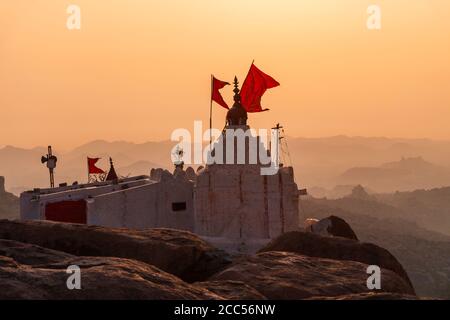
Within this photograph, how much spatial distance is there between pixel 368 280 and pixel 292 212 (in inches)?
893

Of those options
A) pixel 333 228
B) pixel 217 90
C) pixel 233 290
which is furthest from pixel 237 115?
pixel 233 290

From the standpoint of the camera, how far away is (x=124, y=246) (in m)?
13.5

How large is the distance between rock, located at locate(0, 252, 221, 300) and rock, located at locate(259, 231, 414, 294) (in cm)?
586

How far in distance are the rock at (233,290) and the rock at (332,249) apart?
15.9ft

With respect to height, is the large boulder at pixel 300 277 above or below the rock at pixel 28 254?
below

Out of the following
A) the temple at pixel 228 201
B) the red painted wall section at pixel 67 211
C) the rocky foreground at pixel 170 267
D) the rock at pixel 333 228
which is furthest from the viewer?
the red painted wall section at pixel 67 211

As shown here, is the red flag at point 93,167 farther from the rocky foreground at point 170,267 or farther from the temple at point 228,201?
the rocky foreground at point 170,267

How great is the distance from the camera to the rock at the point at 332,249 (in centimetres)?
1549

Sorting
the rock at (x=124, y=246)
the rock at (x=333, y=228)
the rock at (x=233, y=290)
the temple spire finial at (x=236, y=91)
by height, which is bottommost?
the rock at (x=333, y=228)

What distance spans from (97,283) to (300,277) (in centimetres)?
423

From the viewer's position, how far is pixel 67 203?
35469 millimetres

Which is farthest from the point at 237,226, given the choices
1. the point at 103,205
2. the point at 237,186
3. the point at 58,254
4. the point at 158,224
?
the point at 58,254

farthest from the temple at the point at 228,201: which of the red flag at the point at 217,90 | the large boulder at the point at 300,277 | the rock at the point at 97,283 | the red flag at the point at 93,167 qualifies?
the rock at the point at 97,283

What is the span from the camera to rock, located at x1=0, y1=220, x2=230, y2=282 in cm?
1324
